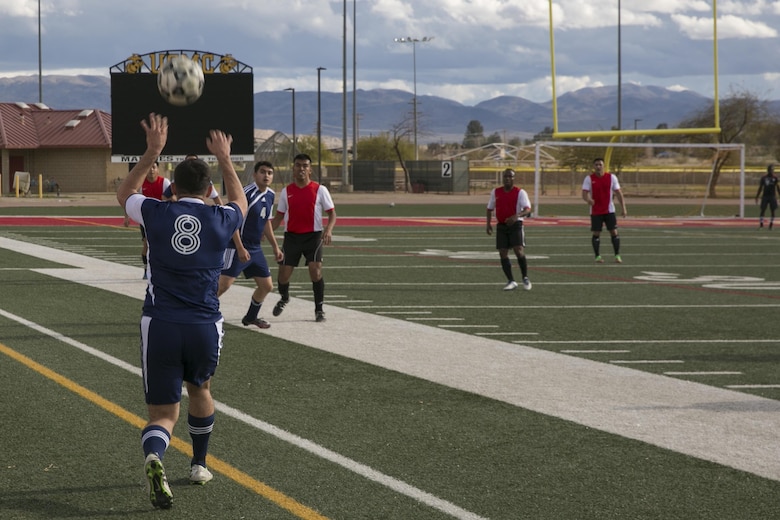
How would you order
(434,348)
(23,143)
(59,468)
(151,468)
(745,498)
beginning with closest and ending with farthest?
(151,468), (745,498), (59,468), (434,348), (23,143)

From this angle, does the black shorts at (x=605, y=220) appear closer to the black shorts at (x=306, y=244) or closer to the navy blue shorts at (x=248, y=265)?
the black shorts at (x=306, y=244)

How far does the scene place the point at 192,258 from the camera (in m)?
Answer: 5.66

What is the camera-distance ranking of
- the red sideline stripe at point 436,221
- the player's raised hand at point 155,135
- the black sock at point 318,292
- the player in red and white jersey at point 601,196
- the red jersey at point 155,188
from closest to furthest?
1. the player's raised hand at point 155,135
2. the black sock at point 318,292
3. the red jersey at point 155,188
4. the player in red and white jersey at point 601,196
5. the red sideline stripe at point 436,221

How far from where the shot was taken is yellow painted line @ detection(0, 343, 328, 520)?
5.68m

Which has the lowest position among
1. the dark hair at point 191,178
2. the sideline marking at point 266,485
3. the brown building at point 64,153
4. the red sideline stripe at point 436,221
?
the sideline marking at point 266,485

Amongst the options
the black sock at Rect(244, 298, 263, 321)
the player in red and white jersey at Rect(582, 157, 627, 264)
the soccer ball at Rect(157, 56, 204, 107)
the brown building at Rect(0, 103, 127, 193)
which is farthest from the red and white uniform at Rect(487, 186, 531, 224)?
the brown building at Rect(0, 103, 127, 193)

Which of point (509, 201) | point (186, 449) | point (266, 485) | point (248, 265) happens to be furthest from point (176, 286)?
point (509, 201)

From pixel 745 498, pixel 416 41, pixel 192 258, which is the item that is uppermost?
pixel 416 41

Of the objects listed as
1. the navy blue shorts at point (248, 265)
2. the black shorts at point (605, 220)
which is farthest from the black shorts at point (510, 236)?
the navy blue shorts at point (248, 265)

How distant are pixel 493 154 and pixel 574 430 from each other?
150m

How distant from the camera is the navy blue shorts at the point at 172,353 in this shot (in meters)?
5.64

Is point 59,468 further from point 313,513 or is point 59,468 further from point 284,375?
point 284,375

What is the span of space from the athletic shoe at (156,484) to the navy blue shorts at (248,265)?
6.07 meters

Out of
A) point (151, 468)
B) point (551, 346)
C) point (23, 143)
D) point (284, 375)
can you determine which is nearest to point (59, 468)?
point (151, 468)
